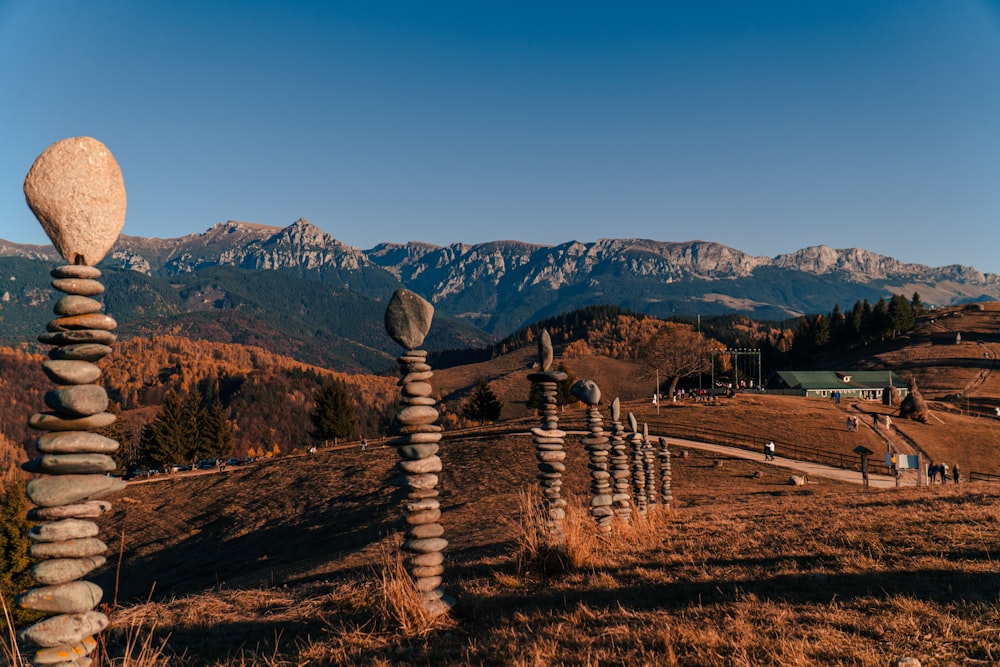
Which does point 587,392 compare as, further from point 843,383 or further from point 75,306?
point 843,383

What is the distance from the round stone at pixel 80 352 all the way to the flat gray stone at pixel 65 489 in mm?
1007

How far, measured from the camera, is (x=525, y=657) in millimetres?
5418

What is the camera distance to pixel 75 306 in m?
5.02

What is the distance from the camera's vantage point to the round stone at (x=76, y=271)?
4984 millimetres

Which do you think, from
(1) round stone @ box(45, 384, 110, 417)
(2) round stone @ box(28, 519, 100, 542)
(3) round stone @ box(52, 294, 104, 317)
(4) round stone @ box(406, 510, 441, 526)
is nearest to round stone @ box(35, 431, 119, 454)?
(1) round stone @ box(45, 384, 110, 417)

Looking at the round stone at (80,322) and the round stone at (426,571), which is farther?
the round stone at (426,571)

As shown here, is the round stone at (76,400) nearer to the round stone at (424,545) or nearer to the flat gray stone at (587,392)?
the round stone at (424,545)

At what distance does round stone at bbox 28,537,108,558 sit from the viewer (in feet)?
15.4

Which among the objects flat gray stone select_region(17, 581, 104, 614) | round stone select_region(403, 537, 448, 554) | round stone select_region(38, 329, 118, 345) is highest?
round stone select_region(38, 329, 118, 345)

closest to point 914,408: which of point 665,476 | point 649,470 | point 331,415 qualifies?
point 665,476

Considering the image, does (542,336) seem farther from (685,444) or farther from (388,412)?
(388,412)

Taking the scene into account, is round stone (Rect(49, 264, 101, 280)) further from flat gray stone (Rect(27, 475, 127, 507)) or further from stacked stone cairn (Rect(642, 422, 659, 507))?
stacked stone cairn (Rect(642, 422, 659, 507))

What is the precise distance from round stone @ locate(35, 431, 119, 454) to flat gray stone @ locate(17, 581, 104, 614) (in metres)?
1.10

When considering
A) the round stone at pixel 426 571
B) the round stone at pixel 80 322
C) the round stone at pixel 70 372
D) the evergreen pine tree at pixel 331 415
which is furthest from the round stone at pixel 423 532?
the evergreen pine tree at pixel 331 415
